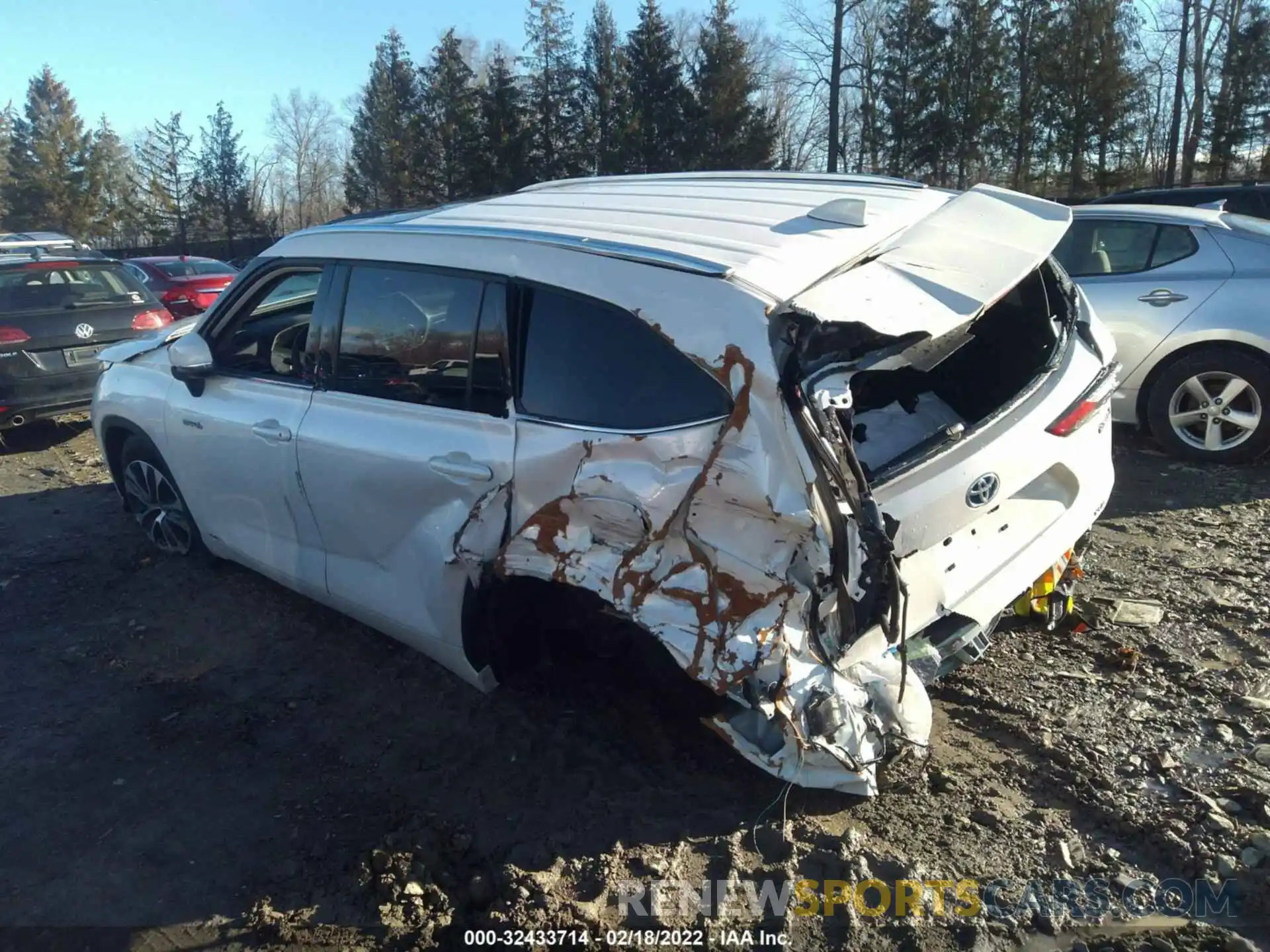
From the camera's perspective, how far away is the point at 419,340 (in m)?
3.47

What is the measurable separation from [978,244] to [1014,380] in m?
0.70

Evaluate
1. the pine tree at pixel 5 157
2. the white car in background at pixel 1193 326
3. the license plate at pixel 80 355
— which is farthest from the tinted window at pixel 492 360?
the pine tree at pixel 5 157

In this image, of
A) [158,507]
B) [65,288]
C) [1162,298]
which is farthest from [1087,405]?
[65,288]

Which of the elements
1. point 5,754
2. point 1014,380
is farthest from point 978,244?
point 5,754

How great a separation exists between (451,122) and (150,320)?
35.5 meters

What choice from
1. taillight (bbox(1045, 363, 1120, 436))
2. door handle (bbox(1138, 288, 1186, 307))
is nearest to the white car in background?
door handle (bbox(1138, 288, 1186, 307))

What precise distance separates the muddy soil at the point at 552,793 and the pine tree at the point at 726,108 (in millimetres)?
36352

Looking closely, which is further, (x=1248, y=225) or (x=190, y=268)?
(x=190, y=268)

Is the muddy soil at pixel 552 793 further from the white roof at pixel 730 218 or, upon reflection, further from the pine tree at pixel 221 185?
the pine tree at pixel 221 185

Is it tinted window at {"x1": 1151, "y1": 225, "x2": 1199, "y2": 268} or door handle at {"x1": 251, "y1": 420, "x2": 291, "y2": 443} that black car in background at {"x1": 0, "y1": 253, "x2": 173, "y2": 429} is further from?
tinted window at {"x1": 1151, "y1": 225, "x2": 1199, "y2": 268}

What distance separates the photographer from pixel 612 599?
2789mm

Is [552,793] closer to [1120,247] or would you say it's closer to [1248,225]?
[1120,247]

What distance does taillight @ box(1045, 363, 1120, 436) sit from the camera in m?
3.14

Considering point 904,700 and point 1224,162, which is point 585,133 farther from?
point 904,700
